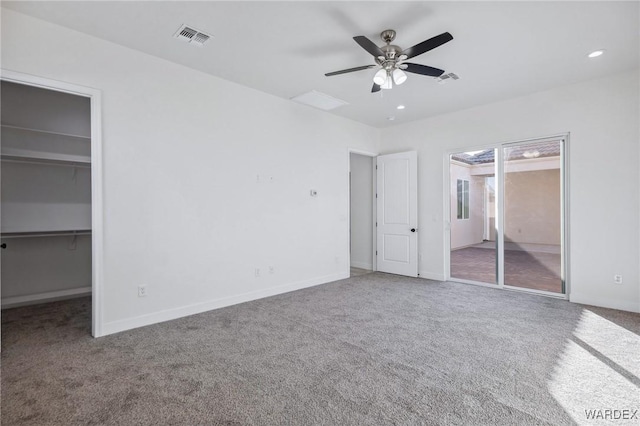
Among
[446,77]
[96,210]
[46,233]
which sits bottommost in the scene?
[46,233]

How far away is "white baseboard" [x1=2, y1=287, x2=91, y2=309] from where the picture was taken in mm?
4004

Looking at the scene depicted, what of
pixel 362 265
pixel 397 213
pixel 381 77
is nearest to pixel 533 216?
pixel 397 213

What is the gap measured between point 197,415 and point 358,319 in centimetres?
206

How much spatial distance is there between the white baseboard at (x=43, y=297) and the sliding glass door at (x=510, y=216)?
19.9 feet

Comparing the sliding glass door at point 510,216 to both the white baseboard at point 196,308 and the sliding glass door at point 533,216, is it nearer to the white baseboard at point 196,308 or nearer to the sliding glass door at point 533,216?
the sliding glass door at point 533,216

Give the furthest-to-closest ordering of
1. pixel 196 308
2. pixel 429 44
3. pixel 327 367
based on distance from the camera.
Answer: pixel 196 308, pixel 429 44, pixel 327 367

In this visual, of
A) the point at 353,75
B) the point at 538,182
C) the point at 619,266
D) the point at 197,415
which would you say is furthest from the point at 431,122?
the point at 197,415

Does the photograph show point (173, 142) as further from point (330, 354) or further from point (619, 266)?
point (619, 266)

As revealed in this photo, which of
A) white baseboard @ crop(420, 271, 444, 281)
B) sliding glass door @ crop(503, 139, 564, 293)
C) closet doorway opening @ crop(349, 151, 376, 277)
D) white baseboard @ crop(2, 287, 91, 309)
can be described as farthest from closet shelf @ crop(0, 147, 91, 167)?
sliding glass door @ crop(503, 139, 564, 293)

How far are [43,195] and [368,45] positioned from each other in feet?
15.5

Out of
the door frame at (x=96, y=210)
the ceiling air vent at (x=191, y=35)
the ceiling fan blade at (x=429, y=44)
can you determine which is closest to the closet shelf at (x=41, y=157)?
the door frame at (x=96, y=210)

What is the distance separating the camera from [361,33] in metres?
3.01

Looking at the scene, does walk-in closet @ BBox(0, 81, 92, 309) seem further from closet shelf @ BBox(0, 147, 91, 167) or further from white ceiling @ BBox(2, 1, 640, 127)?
white ceiling @ BBox(2, 1, 640, 127)

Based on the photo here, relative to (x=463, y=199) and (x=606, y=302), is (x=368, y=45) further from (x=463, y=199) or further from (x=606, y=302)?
(x=606, y=302)
